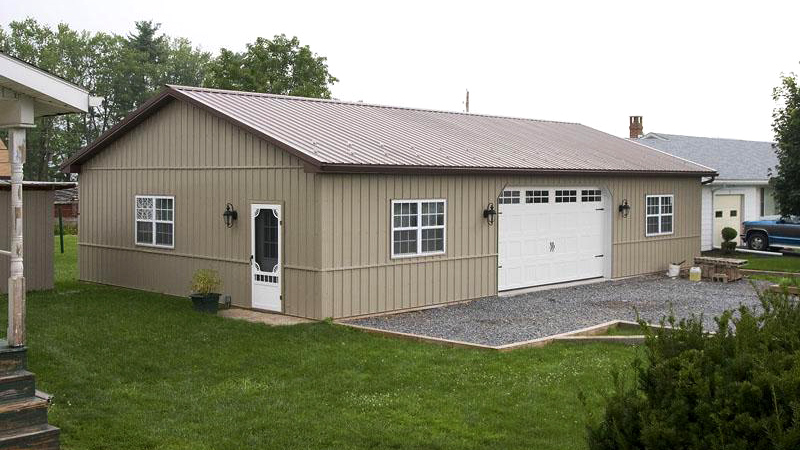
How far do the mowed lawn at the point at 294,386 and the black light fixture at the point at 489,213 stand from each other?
179 inches

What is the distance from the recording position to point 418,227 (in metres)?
15.2

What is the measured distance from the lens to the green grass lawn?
905 inches

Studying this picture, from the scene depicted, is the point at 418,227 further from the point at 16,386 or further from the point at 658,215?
the point at 16,386

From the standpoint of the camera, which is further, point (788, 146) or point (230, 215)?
point (788, 146)

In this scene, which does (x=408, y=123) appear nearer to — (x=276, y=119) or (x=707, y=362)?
(x=276, y=119)

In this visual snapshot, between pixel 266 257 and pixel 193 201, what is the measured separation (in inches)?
87.3

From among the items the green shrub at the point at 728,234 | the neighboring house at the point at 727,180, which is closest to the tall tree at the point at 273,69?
the neighboring house at the point at 727,180

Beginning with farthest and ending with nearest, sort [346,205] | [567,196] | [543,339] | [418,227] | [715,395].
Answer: [567,196] < [418,227] < [346,205] < [543,339] < [715,395]

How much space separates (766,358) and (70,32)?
2480 inches

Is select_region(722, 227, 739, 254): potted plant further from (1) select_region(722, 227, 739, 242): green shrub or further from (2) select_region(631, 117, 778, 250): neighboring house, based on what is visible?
(2) select_region(631, 117, 778, 250): neighboring house

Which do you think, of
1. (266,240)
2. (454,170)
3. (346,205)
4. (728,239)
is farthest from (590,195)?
(728,239)

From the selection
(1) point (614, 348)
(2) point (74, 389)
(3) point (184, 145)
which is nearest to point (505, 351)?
(1) point (614, 348)

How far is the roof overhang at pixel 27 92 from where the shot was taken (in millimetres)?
7266

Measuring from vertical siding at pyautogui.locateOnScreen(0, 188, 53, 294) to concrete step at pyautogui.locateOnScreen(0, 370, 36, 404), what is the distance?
34.9 ft
